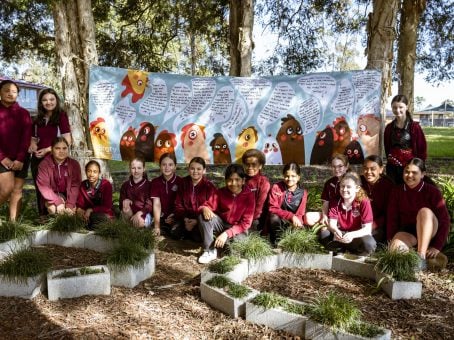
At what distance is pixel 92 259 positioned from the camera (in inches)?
157

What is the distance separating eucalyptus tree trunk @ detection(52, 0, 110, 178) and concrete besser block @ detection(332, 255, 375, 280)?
3.67 m

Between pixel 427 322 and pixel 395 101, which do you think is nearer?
pixel 427 322

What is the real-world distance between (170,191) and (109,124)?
1625mm

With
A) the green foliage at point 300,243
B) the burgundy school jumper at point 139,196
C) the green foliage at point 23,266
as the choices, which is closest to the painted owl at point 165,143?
the burgundy school jumper at point 139,196

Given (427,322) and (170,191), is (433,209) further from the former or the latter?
(170,191)

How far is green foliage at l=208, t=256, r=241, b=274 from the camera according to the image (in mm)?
3393

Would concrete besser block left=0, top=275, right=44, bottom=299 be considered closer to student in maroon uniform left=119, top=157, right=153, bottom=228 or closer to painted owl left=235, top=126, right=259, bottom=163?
student in maroon uniform left=119, top=157, right=153, bottom=228

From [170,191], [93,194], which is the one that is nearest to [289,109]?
[170,191]

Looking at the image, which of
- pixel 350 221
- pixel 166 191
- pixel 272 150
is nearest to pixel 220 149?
pixel 272 150

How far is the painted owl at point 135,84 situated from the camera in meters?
5.84

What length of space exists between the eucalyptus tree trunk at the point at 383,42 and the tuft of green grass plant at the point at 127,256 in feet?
11.3

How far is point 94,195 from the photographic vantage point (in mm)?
4805

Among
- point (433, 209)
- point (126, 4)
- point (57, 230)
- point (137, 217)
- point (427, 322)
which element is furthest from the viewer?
point (126, 4)

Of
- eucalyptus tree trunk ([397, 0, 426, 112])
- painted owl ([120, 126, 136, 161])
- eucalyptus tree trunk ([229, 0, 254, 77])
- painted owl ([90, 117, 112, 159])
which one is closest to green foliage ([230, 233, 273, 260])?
painted owl ([120, 126, 136, 161])
